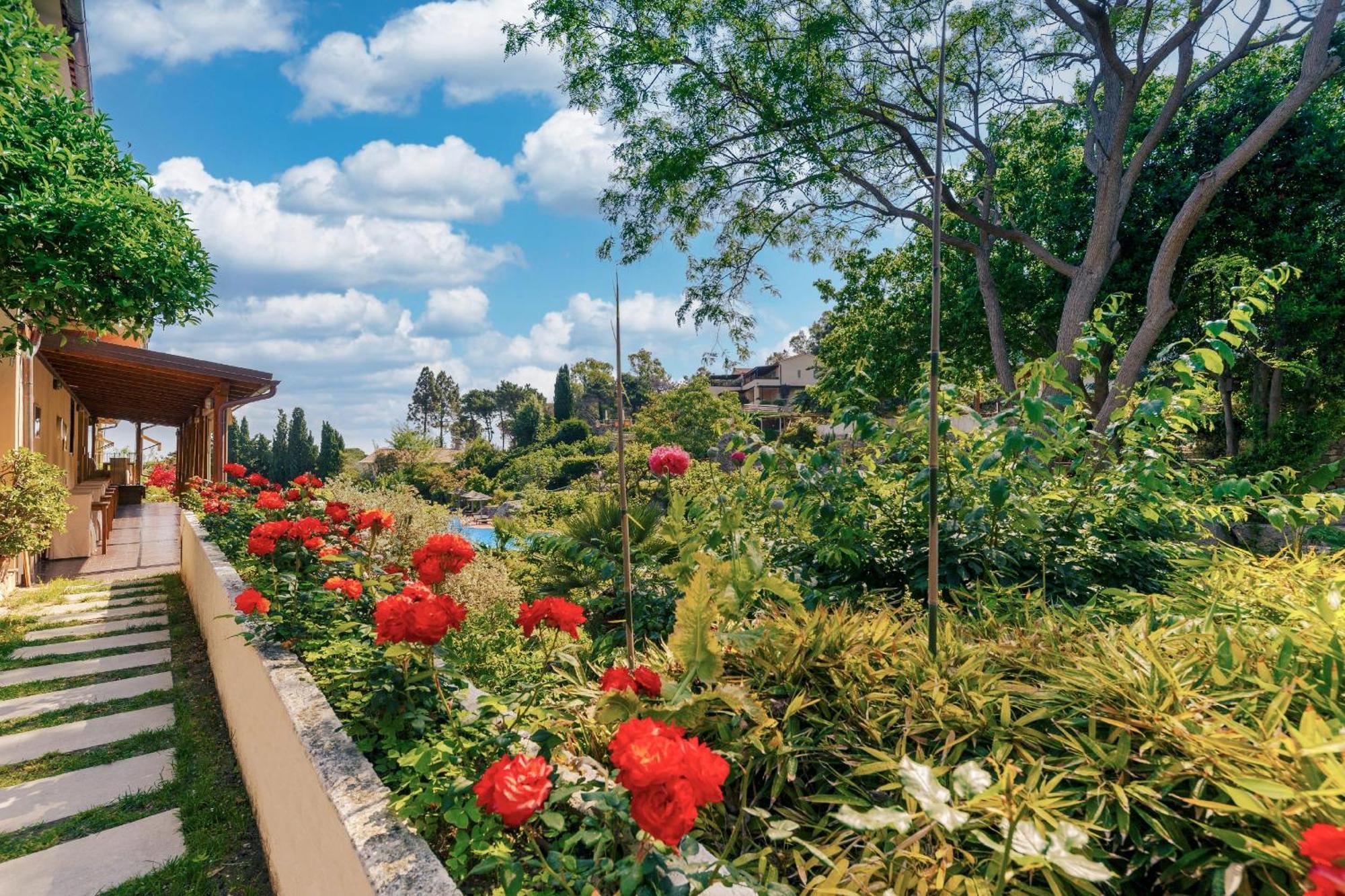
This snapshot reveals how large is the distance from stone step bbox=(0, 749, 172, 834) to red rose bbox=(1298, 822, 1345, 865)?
13.5 feet

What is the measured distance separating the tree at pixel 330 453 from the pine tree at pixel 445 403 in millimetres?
24757

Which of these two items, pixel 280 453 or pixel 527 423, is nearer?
pixel 280 453

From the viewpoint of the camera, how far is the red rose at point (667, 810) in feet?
3.21

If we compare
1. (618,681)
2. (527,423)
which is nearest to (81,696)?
(618,681)

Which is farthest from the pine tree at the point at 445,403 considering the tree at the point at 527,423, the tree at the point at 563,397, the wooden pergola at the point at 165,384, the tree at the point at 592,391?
the wooden pergola at the point at 165,384

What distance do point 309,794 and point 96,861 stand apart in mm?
1557

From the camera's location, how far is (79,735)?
3.66 m

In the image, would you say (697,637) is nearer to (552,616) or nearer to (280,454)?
(552,616)

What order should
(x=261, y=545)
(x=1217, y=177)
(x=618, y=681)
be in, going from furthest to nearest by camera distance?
(x=1217, y=177), (x=261, y=545), (x=618, y=681)

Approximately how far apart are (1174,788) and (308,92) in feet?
28.7

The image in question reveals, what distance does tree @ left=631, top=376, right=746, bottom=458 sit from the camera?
24281 mm

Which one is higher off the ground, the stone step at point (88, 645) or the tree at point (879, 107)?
the tree at point (879, 107)

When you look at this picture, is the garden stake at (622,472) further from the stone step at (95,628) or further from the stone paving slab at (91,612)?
the stone paving slab at (91,612)

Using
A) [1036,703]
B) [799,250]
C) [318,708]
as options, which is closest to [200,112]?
[318,708]
